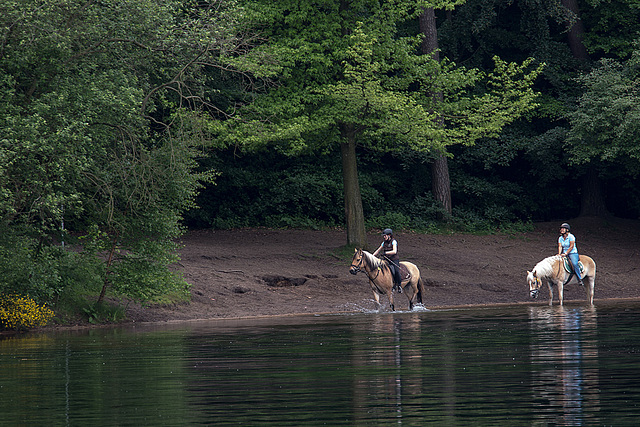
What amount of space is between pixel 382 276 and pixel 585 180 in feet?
70.9

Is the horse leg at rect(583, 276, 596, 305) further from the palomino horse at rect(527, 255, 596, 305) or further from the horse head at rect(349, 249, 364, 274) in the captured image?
the horse head at rect(349, 249, 364, 274)

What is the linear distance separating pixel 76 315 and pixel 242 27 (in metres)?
11.7

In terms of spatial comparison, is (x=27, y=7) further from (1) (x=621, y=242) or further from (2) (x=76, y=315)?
(1) (x=621, y=242)

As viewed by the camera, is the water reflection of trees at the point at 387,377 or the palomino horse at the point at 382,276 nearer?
the water reflection of trees at the point at 387,377

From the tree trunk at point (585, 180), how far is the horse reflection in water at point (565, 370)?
25.3 meters

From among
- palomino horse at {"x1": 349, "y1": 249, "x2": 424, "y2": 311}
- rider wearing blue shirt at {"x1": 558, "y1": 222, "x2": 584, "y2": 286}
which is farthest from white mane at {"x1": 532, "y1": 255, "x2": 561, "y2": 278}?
palomino horse at {"x1": 349, "y1": 249, "x2": 424, "y2": 311}

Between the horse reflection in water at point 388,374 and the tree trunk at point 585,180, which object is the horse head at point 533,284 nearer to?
the horse reflection in water at point 388,374

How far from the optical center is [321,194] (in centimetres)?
4272

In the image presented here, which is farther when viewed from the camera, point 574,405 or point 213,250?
point 213,250

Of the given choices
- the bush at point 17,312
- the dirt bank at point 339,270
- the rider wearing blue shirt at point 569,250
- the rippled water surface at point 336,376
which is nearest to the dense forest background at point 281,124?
the bush at point 17,312

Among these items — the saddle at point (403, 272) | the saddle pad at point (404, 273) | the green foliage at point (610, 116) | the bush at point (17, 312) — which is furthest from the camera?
the green foliage at point (610, 116)

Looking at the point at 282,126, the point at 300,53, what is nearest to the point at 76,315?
the point at 282,126

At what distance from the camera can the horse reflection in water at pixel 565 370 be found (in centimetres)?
911

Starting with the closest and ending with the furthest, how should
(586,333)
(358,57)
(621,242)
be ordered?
(586,333)
(358,57)
(621,242)
